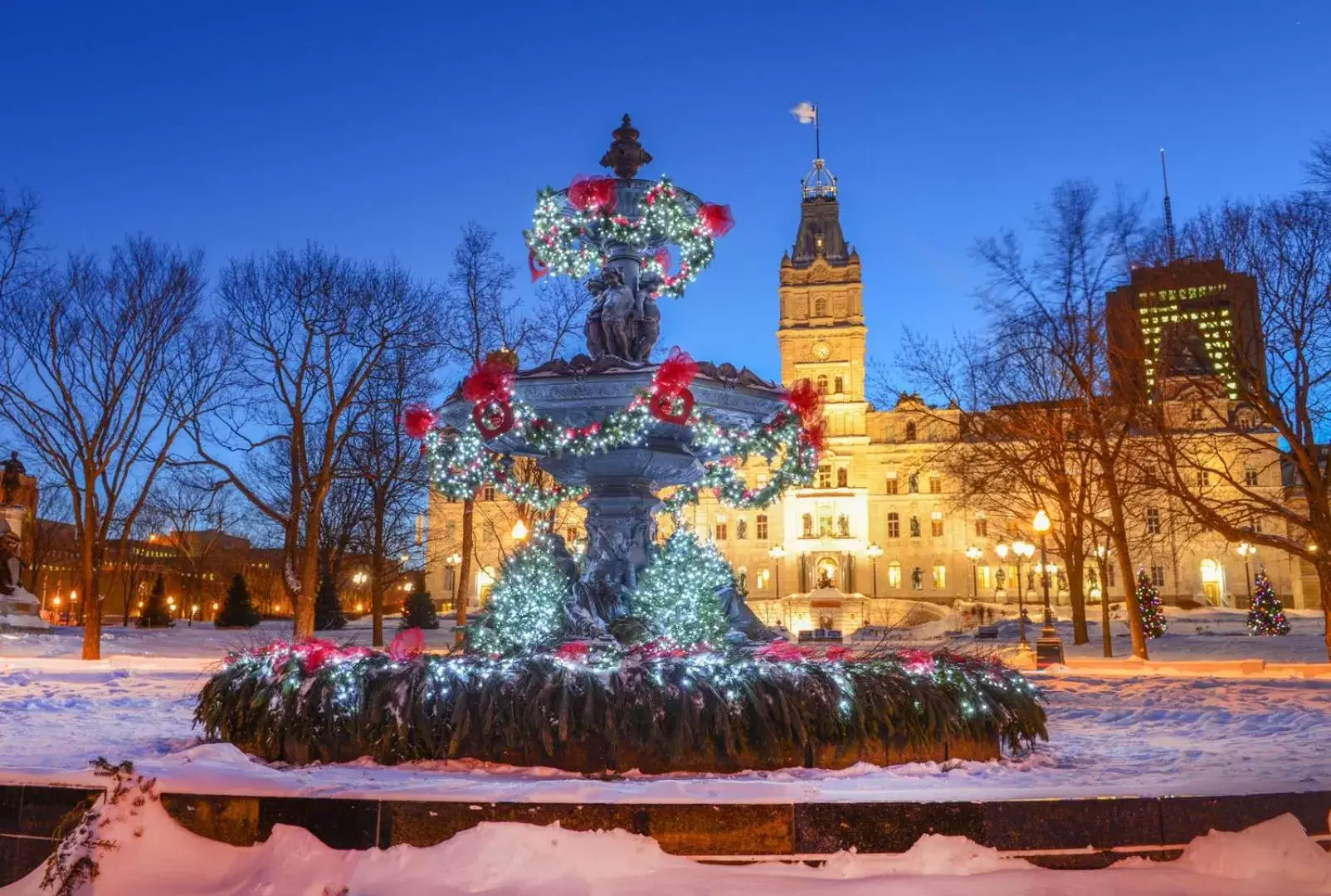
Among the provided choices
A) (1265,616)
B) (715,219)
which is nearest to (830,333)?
(1265,616)

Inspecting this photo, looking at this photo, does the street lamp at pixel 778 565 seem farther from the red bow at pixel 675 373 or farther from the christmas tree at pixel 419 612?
the red bow at pixel 675 373

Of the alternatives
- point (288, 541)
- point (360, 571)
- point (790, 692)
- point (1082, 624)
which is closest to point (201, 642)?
point (288, 541)

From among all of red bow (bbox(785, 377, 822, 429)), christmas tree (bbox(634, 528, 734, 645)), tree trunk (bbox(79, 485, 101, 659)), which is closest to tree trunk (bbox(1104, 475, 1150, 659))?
red bow (bbox(785, 377, 822, 429))

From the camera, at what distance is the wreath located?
11367mm

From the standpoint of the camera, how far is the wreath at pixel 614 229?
11367 millimetres

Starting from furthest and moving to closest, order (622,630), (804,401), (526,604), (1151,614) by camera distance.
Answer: (1151,614)
(804,401)
(526,604)
(622,630)

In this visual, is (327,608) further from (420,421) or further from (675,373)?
(675,373)

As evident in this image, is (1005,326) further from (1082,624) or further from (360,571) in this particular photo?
(360,571)

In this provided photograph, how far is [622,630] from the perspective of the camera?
1012cm

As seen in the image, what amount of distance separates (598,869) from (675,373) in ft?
18.0

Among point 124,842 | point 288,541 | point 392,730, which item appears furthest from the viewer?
point 288,541

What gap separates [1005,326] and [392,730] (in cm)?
2098

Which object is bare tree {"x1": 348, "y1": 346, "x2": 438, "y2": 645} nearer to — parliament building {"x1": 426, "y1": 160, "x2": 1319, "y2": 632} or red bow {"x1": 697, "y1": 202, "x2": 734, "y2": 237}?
red bow {"x1": 697, "y1": 202, "x2": 734, "y2": 237}

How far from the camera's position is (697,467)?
1161cm
